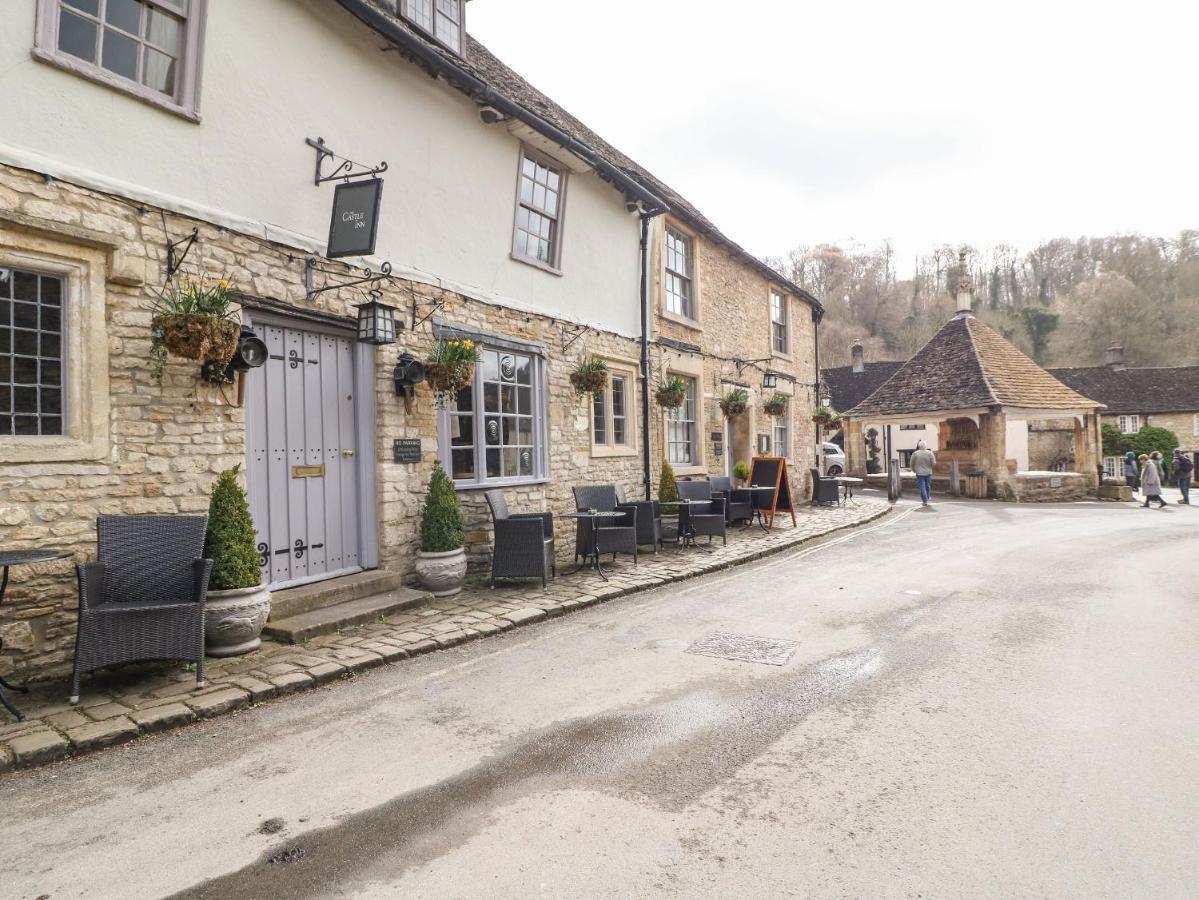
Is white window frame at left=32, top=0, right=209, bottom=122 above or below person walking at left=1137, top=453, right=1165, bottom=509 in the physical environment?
above

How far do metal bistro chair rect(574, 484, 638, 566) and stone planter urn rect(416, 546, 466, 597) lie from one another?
212cm

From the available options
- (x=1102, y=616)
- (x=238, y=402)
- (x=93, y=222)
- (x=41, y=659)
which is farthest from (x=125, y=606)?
(x=1102, y=616)

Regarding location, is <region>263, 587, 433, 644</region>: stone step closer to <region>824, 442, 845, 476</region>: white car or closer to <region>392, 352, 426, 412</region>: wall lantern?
<region>392, 352, 426, 412</region>: wall lantern

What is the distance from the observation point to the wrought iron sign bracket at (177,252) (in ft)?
18.4

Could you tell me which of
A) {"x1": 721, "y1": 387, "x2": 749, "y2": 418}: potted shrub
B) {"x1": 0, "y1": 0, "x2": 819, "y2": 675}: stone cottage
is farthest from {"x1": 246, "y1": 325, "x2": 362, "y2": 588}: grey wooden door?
{"x1": 721, "y1": 387, "x2": 749, "y2": 418}: potted shrub

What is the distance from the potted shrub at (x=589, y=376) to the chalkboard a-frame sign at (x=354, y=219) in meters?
4.21

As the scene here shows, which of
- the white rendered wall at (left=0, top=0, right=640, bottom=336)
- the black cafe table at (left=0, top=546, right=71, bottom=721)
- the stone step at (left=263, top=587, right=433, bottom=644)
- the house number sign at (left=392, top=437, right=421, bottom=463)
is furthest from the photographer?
the house number sign at (left=392, top=437, right=421, bottom=463)

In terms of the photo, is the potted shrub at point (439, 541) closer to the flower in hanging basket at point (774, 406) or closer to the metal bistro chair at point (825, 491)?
the flower in hanging basket at point (774, 406)

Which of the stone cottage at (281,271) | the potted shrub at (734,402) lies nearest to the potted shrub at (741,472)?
the potted shrub at (734,402)

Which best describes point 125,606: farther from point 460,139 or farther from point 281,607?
point 460,139

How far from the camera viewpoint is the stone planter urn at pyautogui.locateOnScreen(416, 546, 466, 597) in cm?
734

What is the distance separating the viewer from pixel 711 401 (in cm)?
1431

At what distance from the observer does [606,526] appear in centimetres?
952

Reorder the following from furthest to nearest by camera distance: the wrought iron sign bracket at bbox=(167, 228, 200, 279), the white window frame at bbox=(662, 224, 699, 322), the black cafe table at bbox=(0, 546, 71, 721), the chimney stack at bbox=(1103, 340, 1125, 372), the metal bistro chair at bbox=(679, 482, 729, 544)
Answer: the chimney stack at bbox=(1103, 340, 1125, 372)
the white window frame at bbox=(662, 224, 699, 322)
the metal bistro chair at bbox=(679, 482, 729, 544)
the wrought iron sign bracket at bbox=(167, 228, 200, 279)
the black cafe table at bbox=(0, 546, 71, 721)
